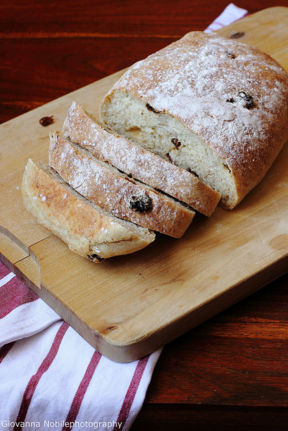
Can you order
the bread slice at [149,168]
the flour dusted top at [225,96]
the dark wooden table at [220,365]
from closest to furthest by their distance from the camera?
the dark wooden table at [220,365] < the bread slice at [149,168] < the flour dusted top at [225,96]

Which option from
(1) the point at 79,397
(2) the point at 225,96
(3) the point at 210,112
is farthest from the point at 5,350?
(2) the point at 225,96

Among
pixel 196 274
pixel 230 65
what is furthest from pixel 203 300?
pixel 230 65

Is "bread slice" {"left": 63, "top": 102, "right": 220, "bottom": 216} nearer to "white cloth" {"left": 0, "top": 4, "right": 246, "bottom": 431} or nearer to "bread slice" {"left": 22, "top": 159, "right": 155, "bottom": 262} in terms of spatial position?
"bread slice" {"left": 22, "top": 159, "right": 155, "bottom": 262}

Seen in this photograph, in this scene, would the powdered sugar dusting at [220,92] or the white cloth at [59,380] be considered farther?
the powdered sugar dusting at [220,92]

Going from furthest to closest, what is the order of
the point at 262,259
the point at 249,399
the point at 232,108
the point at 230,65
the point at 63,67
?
the point at 63,67 < the point at 230,65 < the point at 232,108 < the point at 262,259 < the point at 249,399

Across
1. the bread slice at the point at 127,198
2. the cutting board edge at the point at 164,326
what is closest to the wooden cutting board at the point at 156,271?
the cutting board edge at the point at 164,326

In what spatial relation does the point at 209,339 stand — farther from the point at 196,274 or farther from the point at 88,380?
the point at 88,380

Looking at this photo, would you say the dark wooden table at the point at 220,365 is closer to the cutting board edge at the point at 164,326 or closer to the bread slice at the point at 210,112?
the cutting board edge at the point at 164,326

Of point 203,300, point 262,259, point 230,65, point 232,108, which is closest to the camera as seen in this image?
point 203,300
